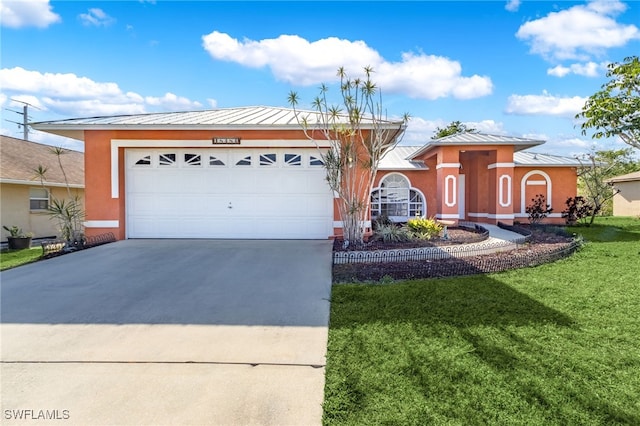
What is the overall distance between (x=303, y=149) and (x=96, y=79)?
25.6 feet

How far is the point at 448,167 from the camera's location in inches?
552

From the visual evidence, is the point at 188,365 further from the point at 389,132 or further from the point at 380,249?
the point at 389,132

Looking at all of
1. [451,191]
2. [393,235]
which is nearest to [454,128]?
[451,191]

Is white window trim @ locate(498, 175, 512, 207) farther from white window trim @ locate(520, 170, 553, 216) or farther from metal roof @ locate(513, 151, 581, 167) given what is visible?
white window trim @ locate(520, 170, 553, 216)

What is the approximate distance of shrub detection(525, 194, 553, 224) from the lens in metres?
15.7

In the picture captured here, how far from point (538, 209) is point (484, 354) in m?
14.5

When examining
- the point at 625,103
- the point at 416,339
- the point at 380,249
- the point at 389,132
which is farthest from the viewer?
the point at 625,103

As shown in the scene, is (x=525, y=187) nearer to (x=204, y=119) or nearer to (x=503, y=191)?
(x=503, y=191)

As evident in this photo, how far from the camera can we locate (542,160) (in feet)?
57.4

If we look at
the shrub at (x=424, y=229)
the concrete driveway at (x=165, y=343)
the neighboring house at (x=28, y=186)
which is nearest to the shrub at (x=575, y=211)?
the shrub at (x=424, y=229)

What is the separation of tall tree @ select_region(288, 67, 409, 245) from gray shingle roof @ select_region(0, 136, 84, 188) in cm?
1220

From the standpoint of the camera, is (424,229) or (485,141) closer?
(424,229)

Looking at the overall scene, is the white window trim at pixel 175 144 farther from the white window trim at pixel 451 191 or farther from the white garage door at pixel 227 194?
the white window trim at pixel 451 191

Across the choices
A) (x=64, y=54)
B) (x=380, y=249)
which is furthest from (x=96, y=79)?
(x=380, y=249)
